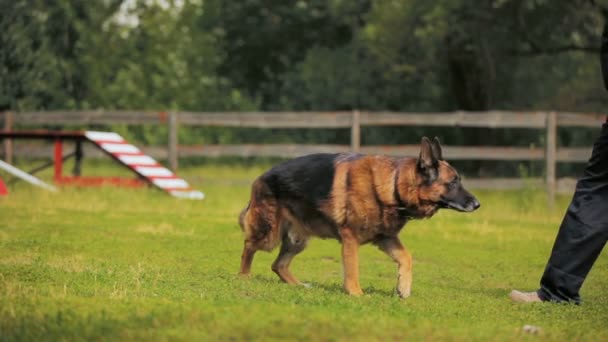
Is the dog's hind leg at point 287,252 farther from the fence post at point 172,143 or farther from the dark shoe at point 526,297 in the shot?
the fence post at point 172,143

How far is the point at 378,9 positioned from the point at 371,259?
613 inches

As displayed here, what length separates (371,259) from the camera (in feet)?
36.9

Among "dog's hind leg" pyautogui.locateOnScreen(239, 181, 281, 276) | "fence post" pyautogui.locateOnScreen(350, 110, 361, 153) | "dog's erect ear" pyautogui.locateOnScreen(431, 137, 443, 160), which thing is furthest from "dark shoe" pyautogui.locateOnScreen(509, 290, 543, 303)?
"fence post" pyautogui.locateOnScreen(350, 110, 361, 153)

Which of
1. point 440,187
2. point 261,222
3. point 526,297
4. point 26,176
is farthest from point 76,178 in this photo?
point 526,297

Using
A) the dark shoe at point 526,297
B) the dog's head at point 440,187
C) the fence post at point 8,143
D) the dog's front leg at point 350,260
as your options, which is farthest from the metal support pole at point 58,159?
the dark shoe at point 526,297

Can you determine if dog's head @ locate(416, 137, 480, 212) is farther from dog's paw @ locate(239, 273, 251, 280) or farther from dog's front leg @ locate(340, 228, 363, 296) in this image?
dog's paw @ locate(239, 273, 251, 280)

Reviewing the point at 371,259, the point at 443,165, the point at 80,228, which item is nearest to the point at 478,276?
the point at 371,259

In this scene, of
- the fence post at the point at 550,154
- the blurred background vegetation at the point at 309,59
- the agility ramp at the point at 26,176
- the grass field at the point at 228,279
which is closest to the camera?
the grass field at the point at 228,279

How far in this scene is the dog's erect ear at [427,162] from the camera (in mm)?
7598

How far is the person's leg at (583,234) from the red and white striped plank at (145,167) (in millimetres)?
9489

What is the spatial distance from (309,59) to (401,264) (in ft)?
85.3

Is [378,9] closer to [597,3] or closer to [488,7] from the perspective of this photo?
[488,7]

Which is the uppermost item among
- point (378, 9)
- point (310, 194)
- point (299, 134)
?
point (378, 9)

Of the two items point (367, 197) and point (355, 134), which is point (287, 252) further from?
point (355, 134)
